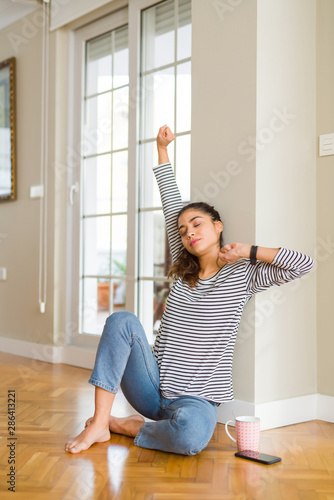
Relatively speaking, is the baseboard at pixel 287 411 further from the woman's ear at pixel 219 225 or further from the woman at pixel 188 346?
the woman's ear at pixel 219 225

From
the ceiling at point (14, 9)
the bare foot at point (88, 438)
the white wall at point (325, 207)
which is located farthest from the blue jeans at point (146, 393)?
the ceiling at point (14, 9)

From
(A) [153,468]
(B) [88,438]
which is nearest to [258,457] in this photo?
(A) [153,468]

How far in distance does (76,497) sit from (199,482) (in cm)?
35

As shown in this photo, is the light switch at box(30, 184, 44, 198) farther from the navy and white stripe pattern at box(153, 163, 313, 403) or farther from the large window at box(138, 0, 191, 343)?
the navy and white stripe pattern at box(153, 163, 313, 403)

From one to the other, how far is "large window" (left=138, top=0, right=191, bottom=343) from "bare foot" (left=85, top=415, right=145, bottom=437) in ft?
3.74

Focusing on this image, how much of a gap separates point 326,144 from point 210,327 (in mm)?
945

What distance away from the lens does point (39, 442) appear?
2.02 metres

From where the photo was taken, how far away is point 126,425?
6.88 feet

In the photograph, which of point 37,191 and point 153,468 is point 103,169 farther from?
point 153,468

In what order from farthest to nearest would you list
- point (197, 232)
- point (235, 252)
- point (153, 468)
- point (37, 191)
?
point (37, 191) < point (197, 232) < point (235, 252) < point (153, 468)

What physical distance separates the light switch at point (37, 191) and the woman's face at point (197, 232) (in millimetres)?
1907

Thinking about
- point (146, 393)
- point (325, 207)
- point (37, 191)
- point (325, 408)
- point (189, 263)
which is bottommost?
point (325, 408)

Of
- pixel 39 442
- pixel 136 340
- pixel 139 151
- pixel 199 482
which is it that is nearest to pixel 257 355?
pixel 136 340

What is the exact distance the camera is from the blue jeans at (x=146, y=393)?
185 centimetres
